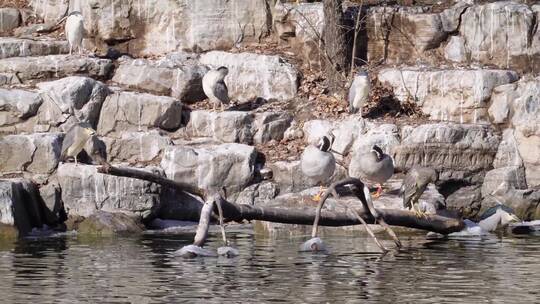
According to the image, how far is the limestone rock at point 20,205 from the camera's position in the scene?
58.5ft

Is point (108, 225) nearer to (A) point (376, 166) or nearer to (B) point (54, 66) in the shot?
(A) point (376, 166)

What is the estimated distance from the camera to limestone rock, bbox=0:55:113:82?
22422mm

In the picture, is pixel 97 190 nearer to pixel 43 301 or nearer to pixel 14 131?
pixel 14 131

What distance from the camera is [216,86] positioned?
21547 millimetres

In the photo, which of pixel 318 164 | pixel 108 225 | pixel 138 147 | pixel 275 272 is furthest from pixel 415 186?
pixel 138 147

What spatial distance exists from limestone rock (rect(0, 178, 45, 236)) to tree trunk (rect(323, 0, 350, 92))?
6.42 meters

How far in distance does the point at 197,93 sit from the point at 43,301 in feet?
37.3

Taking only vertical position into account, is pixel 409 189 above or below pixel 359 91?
below

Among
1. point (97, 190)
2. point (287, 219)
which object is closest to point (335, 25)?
point (97, 190)

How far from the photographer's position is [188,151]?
66.5 feet

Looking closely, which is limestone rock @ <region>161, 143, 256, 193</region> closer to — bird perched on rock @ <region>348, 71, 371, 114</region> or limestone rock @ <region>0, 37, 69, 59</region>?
bird perched on rock @ <region>348, 71, 371, 114</region>

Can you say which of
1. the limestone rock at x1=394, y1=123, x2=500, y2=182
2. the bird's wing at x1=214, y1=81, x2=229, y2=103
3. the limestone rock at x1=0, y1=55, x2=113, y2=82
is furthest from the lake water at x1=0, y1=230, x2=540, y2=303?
the limestone rock at x1=0, y1=55, x2=113, y2=82

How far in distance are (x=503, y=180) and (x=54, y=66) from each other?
8.43 m

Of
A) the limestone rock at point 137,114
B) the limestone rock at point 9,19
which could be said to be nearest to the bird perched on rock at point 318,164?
the limestone rock at point 137,114
